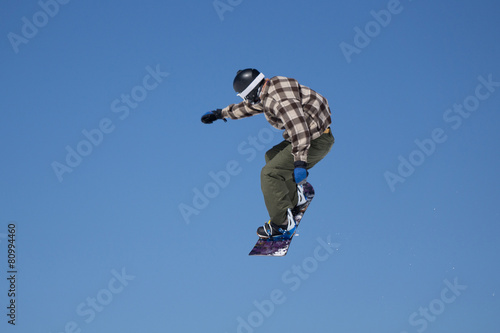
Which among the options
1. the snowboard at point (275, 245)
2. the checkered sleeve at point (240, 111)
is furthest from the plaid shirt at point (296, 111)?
the snowboard at point (275, 245)

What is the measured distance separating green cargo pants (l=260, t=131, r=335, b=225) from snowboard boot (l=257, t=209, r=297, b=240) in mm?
78

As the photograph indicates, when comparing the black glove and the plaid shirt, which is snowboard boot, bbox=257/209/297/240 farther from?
the black glove

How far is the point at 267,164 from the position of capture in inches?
307

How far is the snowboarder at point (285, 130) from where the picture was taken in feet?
23.6

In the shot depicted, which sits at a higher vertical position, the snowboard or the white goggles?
the white goggles

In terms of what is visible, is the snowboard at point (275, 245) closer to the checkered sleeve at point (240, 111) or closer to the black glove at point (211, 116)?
the checkered sleeve at point (240, 111)

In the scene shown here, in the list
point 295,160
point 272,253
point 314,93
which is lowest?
point 272,253

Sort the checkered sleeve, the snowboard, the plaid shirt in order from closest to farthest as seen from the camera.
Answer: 1. the plaid shirt
2. the snowboard
3. the checkered sleeve

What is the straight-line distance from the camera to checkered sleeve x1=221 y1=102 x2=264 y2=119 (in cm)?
820

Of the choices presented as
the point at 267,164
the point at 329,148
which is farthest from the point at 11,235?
the point at 329,148

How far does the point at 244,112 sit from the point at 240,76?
3.24 feet

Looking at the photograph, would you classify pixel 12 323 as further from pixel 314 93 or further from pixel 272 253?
pixel 314 93

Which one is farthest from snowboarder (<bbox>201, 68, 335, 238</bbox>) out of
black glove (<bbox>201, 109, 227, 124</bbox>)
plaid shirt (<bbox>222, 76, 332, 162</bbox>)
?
black glove (<bbox>201, 109, 227, 124</bbox>)

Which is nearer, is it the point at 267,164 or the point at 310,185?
the point at 267,164
